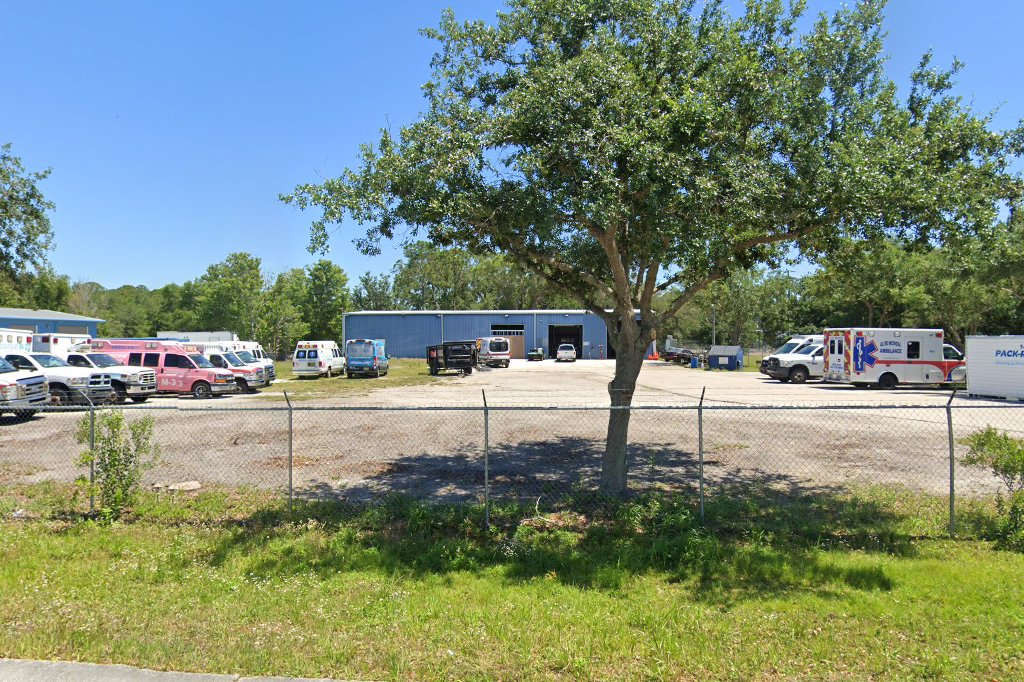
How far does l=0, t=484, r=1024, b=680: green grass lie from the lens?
448 centimetres

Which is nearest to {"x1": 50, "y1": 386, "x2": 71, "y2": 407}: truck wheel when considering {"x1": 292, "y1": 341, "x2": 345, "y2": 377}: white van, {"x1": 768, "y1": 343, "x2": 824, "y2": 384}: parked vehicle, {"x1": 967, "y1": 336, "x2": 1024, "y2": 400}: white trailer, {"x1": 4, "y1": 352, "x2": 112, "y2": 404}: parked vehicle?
{"x1": 4, "y1": 352, "x2": 112, "y2": 404}: parked vehicle

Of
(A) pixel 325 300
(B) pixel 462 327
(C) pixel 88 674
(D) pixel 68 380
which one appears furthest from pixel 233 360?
(A) pixel 325 300

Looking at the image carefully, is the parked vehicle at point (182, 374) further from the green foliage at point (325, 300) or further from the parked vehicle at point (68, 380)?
the green foliage at point (325, 300)

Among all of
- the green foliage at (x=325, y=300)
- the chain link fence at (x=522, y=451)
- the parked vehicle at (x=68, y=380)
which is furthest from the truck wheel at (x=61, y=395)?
the green foliage at (x=325, y=300)

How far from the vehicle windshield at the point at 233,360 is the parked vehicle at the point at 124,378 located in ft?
17.1

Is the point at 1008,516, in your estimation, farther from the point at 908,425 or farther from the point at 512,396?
the point at 512,396

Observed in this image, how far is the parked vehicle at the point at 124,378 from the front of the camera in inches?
819

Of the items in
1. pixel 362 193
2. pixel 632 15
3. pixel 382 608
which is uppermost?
pixel 632 15

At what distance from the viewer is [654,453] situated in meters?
12.6

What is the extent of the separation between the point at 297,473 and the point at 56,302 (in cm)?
8758

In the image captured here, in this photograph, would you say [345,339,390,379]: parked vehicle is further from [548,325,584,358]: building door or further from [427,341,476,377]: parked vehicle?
[548,325,584,358]: building door

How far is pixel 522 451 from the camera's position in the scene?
12.7 metres

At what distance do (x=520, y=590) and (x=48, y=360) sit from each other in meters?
21.0

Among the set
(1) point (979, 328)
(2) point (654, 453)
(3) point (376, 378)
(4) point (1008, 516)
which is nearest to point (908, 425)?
(2) point (654, 453)
